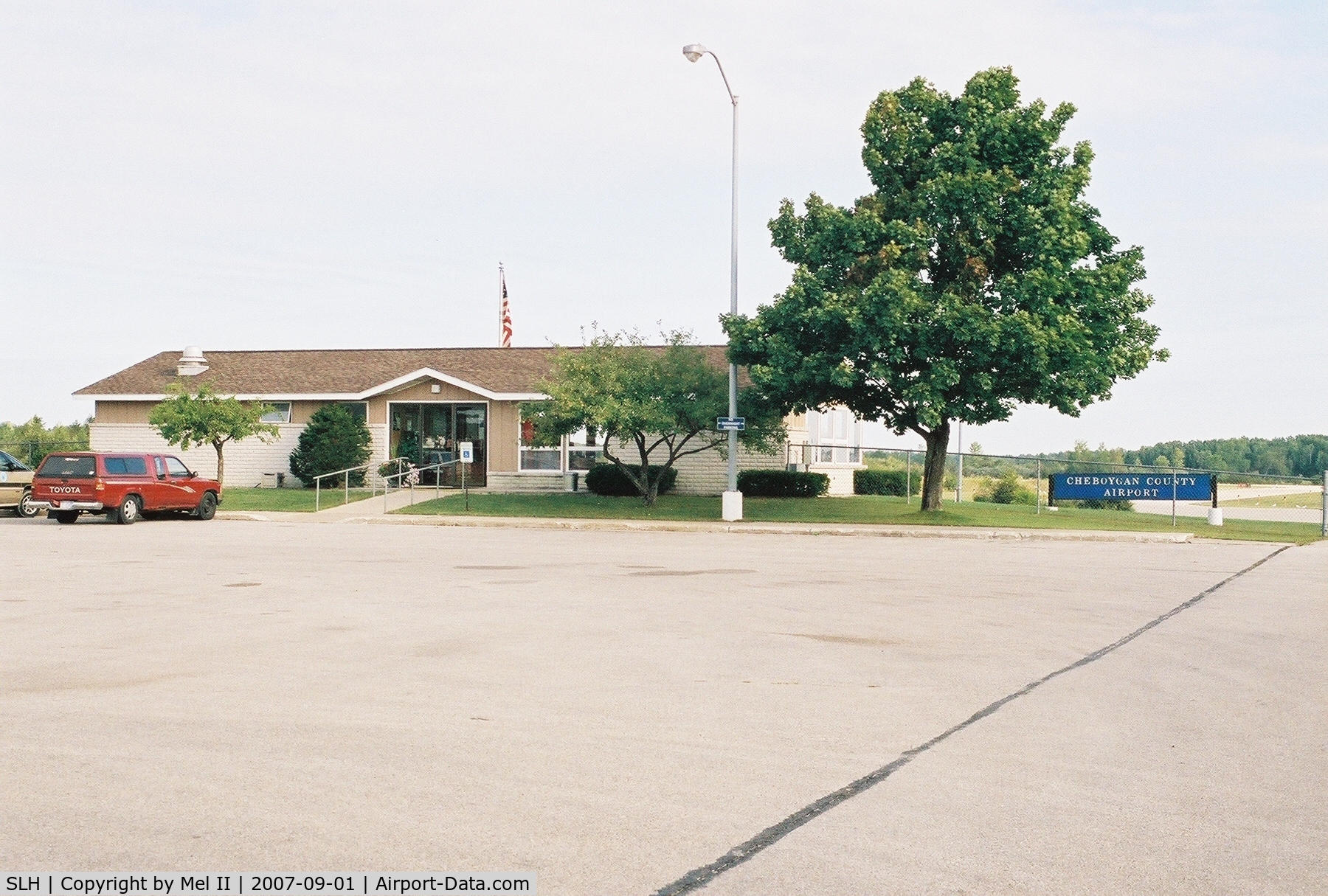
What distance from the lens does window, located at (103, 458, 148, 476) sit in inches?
1150

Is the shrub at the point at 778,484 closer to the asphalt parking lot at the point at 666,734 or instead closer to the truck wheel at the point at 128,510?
the truck wheel at the point at 128,510

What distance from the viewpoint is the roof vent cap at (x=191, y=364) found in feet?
151

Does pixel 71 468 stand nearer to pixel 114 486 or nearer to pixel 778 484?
pixel 114 486

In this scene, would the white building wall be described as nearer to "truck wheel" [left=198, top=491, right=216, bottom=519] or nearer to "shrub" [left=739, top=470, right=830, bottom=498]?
"truck wheel" [left=198, top=491, right=216, bottom=519]

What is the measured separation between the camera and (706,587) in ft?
52.4

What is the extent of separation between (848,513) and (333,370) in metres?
21.1

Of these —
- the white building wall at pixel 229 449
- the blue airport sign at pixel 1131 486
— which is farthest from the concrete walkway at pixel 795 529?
the white building wall at pixel 229 449

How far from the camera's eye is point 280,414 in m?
43.6

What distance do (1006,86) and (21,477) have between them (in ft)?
85.3

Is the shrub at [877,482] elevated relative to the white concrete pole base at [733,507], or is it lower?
elevated

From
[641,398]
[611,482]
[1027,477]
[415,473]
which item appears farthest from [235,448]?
[1027,477]

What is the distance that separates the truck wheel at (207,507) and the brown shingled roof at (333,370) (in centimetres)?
1103

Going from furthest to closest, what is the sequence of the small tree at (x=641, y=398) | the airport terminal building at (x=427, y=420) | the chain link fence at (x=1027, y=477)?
1. the airport terminal building at (x=427, y=420)
2. the chain link fence at (x=1027, y=477)
3. the small tree at (x=641, y=398)

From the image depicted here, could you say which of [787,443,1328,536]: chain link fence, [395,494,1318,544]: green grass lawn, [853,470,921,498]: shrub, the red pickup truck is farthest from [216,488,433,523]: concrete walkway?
[853,470,921,498]: shrub
